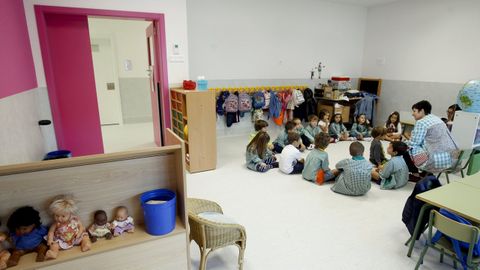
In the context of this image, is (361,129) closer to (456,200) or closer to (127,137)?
(456,200)

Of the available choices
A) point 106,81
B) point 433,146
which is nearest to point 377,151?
point 433,146

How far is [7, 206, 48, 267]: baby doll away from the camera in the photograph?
4.21ft

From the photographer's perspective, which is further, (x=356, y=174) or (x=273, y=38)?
(x=273, y=38)

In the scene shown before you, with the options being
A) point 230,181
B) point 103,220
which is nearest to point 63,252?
point 103,220

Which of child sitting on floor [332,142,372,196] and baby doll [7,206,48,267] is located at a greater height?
baby doll [7,206,48,267]

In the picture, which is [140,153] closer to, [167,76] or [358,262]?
[358,262]

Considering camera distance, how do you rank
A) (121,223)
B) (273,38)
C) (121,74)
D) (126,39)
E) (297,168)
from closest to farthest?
(121,223), (297,168), (273,38), (126,39), (121,74)

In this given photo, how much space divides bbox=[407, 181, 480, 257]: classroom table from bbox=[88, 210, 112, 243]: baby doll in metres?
2.09

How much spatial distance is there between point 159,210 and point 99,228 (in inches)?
13.6

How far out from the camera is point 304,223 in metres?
2.72

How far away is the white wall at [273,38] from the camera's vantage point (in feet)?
17.6

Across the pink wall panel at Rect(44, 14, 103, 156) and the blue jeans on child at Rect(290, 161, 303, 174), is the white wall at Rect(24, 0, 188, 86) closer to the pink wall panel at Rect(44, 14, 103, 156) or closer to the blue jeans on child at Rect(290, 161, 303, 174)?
the pink wall panel at Rect(44, 14, 103, 156)

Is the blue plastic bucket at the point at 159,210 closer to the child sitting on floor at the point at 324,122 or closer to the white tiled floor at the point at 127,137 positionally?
the white tiled floor at the point at 127,137

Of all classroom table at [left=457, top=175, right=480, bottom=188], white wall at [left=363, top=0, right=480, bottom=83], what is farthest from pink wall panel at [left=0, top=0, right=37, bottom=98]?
white wall at [left=363, top=0, right=480, bottom=83]
